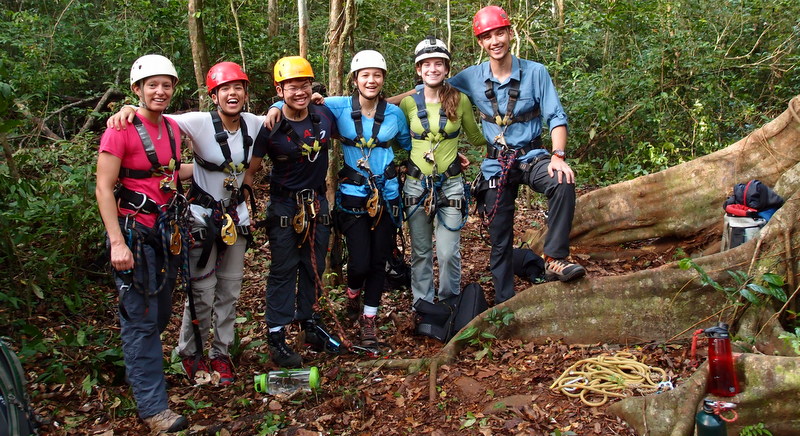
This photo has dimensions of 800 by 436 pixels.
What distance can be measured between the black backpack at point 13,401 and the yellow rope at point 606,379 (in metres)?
3.03

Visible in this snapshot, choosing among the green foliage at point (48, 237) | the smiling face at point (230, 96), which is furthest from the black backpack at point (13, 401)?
the smiling face at point (230, 96)

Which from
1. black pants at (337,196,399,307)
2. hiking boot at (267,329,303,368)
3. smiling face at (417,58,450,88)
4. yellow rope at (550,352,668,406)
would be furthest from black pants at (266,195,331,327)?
yellow rope at (550,352,668,406)

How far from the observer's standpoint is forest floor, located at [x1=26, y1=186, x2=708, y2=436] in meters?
3.81

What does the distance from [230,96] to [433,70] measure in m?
1.69

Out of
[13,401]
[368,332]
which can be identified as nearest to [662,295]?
[368,332]

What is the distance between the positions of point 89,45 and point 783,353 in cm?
1302

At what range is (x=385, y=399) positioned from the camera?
4.35 m

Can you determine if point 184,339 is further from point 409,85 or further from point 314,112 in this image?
point 409,85

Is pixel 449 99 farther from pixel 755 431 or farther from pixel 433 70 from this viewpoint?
pixel 755 431

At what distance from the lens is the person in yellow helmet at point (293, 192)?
4.86 metres

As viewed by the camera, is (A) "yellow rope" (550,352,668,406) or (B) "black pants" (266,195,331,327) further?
(B) "black pants" (266,195,331,327)

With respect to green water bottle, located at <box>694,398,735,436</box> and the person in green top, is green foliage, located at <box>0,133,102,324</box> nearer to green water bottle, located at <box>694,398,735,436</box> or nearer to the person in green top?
the person in green top

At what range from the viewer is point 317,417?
13.8ft

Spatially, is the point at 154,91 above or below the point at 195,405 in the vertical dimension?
above
